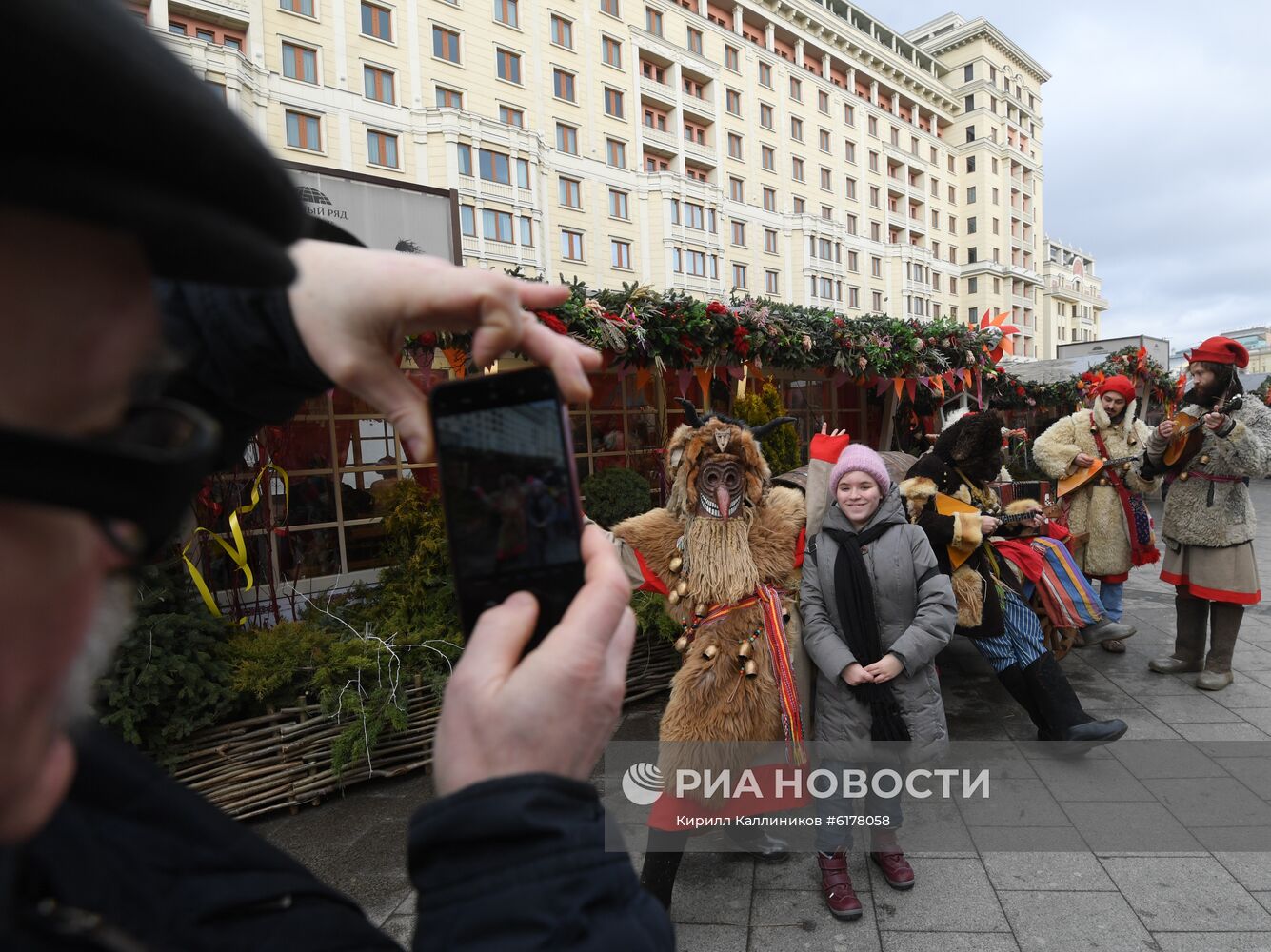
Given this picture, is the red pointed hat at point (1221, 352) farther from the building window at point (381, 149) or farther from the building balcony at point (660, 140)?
the building balcony at point (660, 140)

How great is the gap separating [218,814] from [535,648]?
0.38 meters

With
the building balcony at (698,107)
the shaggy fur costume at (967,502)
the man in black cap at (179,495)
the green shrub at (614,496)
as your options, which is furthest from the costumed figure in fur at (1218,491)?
the building balcony at (698,107)

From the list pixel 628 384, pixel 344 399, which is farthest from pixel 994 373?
pixel 344 399

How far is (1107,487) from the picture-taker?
5.36m

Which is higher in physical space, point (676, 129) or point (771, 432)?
point (676, 129)

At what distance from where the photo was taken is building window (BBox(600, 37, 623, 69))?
2736 centimetres

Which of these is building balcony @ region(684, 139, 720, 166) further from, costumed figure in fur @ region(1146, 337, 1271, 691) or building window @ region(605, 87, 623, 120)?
costumed figure in fur @ region(1146, 337, 1271, 691)

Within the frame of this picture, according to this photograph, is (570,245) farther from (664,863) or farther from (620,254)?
(664,863)

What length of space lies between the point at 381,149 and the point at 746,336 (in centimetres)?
2138

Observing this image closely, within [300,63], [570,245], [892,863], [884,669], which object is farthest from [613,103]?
[892,863]

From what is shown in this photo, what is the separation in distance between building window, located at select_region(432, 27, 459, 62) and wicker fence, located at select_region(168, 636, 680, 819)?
81.3 ft

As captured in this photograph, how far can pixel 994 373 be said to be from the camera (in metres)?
7.78

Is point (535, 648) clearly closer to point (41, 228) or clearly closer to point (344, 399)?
point (41, 228)

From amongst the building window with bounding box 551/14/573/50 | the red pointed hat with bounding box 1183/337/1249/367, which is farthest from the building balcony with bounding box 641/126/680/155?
the red pointed hat with bounding box 1183/337/1249/367
